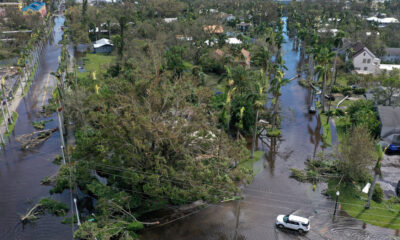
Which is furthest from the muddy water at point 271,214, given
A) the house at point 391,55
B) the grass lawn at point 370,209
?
the house at point 391,55

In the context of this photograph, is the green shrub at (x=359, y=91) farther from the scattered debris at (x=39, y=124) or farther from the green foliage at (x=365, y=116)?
the scattered debris at (x=39, y=124)

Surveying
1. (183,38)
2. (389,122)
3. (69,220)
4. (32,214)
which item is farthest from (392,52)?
(32,214)

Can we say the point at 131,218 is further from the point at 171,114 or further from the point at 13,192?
the point at 13,192

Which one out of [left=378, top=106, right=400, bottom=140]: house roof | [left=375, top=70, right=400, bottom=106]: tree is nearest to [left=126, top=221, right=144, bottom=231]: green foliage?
[left=378, top=106, right=400, bottom=140]: house roof

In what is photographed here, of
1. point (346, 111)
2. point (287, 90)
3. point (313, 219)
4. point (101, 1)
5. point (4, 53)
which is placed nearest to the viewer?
point (313, 219)

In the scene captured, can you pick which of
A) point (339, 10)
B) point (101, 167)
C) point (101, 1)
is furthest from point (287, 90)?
point (101, 1)
